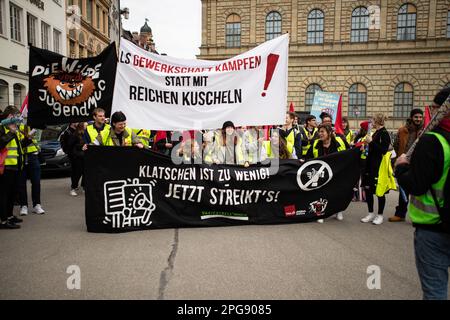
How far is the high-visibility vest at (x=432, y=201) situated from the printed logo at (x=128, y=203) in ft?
13.6

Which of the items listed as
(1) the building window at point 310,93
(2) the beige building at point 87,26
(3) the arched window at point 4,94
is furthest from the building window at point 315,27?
(3) the arched window at point 4,94

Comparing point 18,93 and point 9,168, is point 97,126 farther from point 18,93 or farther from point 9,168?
point 18,93

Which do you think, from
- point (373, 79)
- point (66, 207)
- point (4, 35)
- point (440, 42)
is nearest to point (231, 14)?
point (373, 79)

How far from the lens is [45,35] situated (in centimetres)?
2400

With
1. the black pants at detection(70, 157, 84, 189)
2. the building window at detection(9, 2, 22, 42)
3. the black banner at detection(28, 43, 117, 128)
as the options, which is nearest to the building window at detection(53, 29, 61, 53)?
the building window at detection(9, 2, 22, 42)

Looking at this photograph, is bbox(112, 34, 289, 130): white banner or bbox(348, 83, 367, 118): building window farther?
bbox(348, 83, 367, 118): building window

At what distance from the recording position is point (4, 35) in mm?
18797

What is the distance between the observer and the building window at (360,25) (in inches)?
1363

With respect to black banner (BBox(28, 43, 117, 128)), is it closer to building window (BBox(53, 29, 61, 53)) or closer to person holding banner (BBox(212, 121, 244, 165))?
person holding banner (BBox(212, 121, 244, 165))

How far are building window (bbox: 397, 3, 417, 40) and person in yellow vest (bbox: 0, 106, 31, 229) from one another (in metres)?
36.7

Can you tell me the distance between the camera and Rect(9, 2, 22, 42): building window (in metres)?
19.8

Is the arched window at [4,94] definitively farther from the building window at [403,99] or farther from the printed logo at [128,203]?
the building window at [403,99]

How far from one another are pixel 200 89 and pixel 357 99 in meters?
33.1

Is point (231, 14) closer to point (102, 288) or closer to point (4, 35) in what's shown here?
point (4, 35)
